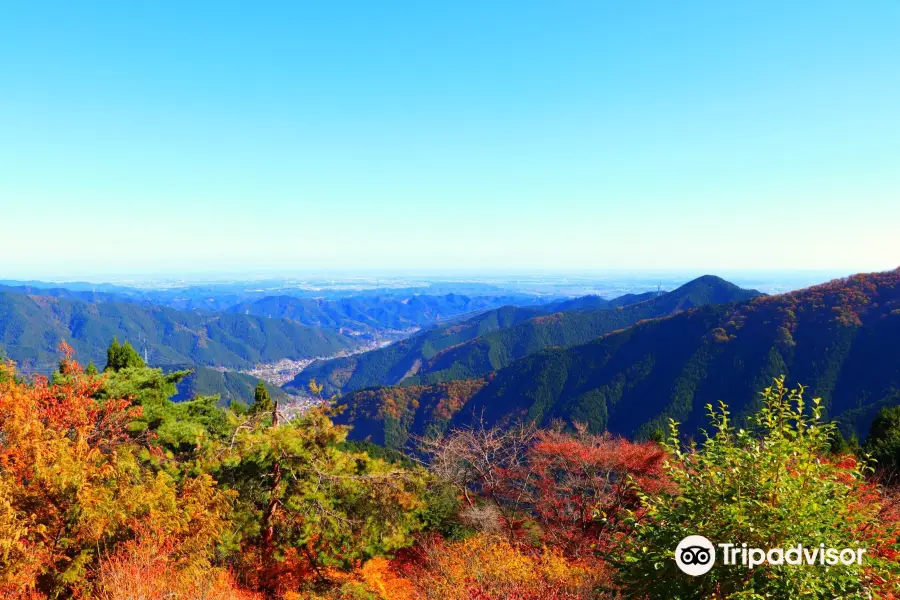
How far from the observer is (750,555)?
733 cm

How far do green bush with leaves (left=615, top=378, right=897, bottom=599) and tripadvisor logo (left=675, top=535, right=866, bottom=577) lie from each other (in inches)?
3.0

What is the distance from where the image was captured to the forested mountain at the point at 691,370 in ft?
373

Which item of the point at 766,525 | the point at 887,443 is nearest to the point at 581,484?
the point at 766,525

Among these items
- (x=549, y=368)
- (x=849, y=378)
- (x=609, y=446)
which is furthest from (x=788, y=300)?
(x=609, y=446)

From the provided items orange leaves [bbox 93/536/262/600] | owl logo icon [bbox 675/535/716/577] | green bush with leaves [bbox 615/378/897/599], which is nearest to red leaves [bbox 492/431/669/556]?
green bush with leaves [bbox 615/378/897/599]

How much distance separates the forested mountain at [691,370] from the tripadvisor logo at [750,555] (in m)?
109

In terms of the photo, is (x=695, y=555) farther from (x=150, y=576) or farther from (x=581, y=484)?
(x=581, y=484)

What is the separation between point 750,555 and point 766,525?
647 mm

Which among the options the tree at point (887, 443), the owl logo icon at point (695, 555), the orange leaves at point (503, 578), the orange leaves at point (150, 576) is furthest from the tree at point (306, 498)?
the tree at point (887, 443)

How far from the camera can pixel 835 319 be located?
123 metres

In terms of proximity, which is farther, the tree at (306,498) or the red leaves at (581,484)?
the red leaves at (581,484)

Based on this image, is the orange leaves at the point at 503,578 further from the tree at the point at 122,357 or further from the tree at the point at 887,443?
the tree at the point at 122,357

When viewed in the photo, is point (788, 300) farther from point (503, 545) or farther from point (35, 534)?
point (35, 534)

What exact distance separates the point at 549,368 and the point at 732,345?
57.9 meters
